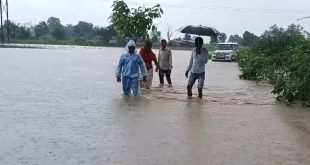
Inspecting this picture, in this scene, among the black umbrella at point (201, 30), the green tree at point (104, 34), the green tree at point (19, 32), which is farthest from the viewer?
the green tree at point (104, 34)

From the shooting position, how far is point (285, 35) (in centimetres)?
2578

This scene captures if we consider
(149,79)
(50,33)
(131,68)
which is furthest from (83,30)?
(131,68)

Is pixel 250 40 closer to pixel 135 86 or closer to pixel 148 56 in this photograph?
pixel 148 56

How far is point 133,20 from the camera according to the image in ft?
55.2

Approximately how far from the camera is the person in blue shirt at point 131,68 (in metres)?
13.5

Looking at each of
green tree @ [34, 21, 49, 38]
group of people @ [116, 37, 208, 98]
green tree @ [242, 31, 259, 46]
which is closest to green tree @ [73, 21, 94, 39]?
green tree @ [34, 21, 49, 38]

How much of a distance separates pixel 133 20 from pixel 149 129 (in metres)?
8.34

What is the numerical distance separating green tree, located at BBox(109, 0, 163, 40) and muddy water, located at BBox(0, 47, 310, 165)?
2.70m

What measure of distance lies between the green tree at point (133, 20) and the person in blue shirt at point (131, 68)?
3.32 meters

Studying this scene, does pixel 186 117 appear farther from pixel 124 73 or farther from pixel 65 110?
pixel 124 73

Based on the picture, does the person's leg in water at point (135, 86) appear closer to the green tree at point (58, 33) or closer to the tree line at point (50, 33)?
the tree line at point (50, 33)

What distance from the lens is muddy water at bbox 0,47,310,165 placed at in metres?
6.95

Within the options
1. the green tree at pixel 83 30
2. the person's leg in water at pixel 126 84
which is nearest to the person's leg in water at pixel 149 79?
the person's leg in water at pixel 126 84

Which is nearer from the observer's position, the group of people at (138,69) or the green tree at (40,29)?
the group of people at (138,69)
